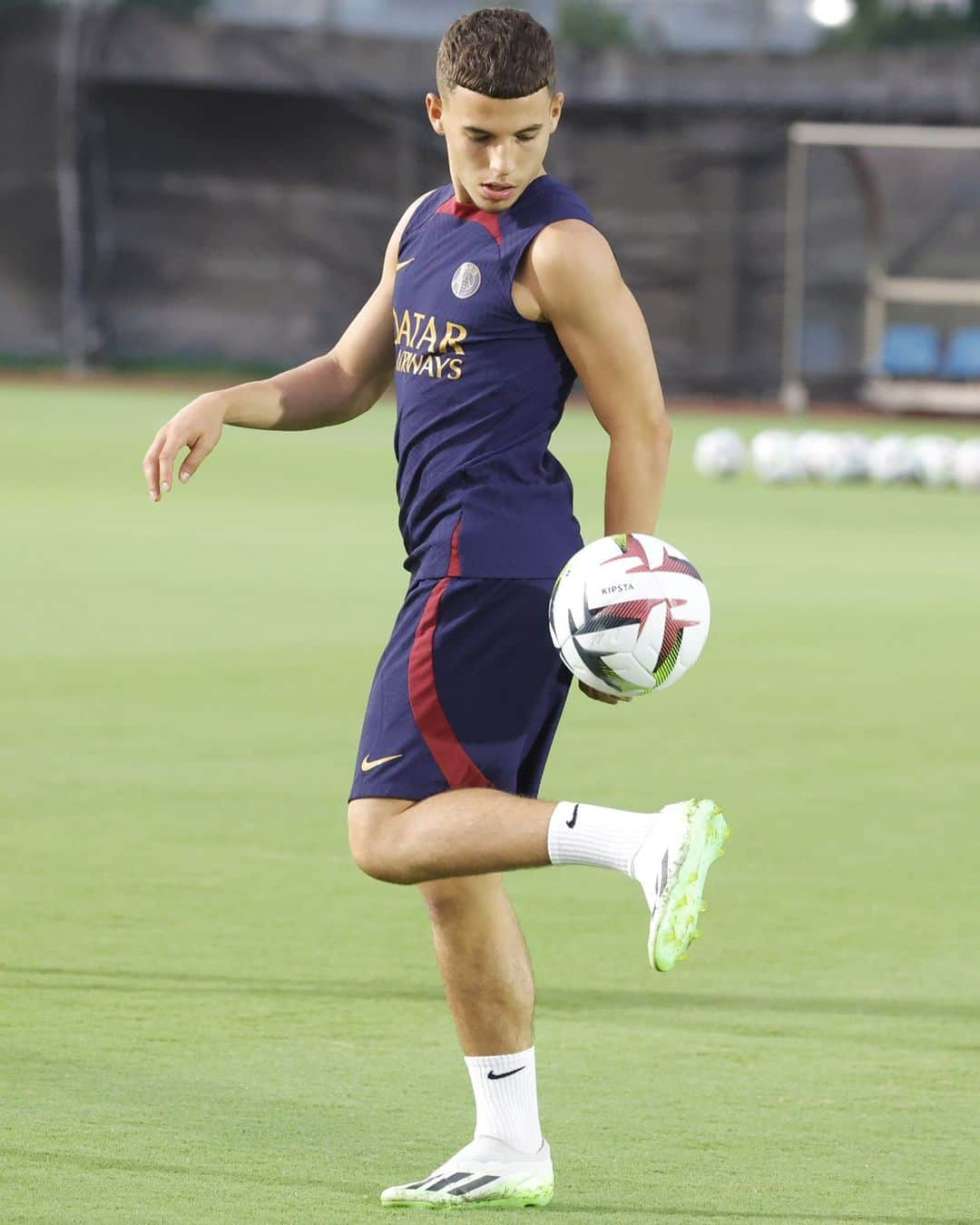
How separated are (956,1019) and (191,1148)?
6.41 ft

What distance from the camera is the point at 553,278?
416 centimetres

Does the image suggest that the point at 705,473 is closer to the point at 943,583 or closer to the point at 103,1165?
the point at 943,583

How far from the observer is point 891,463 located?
2141 cm

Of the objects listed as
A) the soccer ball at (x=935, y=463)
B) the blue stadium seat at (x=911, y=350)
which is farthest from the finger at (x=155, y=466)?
the blue stadium seat at (x=911, y=350)

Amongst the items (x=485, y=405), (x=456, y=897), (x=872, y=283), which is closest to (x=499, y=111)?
(x=485, y=405)

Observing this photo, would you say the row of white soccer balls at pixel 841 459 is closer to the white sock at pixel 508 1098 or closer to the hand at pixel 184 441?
the hand at pixel 184 441

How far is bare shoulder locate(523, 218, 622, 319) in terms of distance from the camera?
416 centimetres

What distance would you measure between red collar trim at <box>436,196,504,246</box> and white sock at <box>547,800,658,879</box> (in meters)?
1.02

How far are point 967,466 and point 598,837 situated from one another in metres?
17.6

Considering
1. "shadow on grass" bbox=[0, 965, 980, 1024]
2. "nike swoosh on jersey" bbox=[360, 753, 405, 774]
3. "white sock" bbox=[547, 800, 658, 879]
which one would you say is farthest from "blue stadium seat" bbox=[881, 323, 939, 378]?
"white sock" bbox=[547, 800, 658, 879]

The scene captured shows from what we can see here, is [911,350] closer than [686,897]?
No

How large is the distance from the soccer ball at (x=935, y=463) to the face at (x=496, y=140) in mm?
17413

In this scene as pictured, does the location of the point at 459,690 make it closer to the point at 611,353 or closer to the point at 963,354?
the point at 611,353

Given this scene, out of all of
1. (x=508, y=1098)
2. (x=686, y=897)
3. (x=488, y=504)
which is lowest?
(x=508, y=1098)
